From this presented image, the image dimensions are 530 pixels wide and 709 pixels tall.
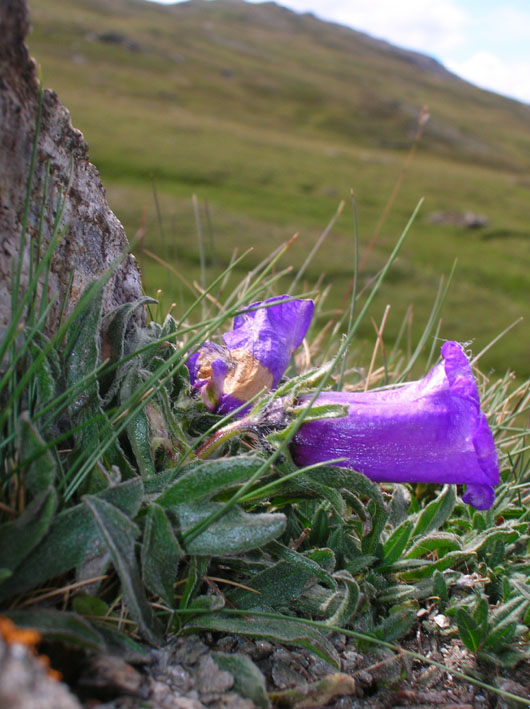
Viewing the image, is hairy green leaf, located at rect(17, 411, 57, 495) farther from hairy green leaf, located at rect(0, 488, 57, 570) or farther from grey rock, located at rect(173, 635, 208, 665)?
grey rock, located at rect(173, 635, 208, 665)

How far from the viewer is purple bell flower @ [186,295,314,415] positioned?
1414 mm

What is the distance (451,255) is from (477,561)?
59.2 feet

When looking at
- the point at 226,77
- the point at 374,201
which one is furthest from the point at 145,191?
the point at 226,77

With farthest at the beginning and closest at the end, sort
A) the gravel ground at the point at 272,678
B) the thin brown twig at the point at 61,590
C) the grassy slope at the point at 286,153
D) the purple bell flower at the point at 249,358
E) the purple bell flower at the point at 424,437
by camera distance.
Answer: the grassy slope at the point at 286,153 < the purple bell flower at the point at 249,358 < the purple bell flower at the point at 424,437 < the thin brown twig at the point at 61,590 < the gravel ground at the point at 272,678

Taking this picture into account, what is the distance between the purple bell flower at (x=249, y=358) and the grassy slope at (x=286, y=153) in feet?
2.74

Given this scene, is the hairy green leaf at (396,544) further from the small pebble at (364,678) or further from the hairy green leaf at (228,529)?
the hairy green leaf at (228,529)

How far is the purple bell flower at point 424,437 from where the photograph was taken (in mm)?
1201

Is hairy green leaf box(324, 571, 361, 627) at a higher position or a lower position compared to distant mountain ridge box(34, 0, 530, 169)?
lower

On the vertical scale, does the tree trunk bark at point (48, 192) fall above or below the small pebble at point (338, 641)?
above

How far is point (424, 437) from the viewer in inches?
48.1

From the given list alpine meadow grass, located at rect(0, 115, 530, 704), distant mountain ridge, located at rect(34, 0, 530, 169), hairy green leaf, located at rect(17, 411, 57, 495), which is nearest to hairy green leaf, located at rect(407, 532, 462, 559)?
alpine meadow grass, located at rect(0, 115, 530, 704)

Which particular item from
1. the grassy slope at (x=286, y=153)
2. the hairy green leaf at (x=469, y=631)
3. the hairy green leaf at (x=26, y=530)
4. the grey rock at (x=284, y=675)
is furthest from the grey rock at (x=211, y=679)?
the grassy slope at (x=286, y=153)

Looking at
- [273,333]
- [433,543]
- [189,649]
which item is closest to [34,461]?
[189,649]

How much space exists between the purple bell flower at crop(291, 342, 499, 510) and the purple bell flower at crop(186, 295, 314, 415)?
17 cm
